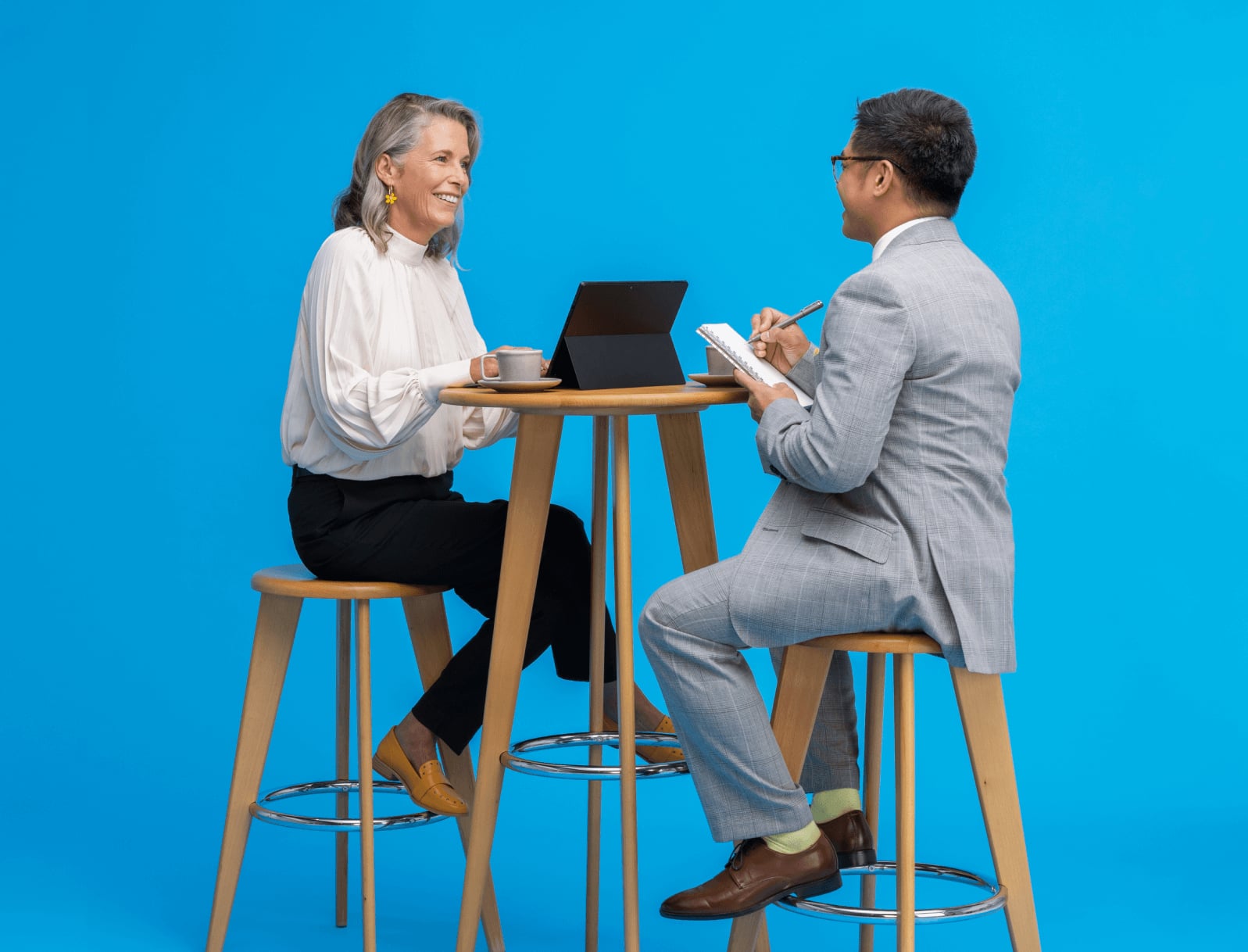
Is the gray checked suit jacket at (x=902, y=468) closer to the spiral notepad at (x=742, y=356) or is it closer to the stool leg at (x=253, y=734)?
the spiral notepad at (x=742, y=356)

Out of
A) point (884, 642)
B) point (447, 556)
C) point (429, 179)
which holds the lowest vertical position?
point (884, 642)

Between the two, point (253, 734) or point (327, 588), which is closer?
point (327, 588)

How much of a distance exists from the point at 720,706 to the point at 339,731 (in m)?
1.34

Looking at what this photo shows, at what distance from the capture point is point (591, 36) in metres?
5.00

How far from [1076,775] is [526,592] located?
85.7 inches

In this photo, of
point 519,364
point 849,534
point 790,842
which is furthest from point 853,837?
point 519,364

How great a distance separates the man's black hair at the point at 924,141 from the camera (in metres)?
2.75

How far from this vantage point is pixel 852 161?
2824 millimetres

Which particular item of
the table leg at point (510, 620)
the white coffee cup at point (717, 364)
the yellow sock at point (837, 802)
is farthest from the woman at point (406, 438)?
the white coffee cup at point (717, 364)

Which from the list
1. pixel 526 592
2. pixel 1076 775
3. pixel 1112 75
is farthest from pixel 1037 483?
pixel 526 592

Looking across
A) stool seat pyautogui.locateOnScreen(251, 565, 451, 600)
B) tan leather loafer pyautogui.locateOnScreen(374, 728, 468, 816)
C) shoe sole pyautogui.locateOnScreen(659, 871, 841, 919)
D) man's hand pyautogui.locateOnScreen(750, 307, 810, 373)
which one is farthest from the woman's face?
shoe sole pyautogui.locateOnScreen(659, 871, 841, 919)

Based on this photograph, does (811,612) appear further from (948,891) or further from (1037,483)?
(1037,483)

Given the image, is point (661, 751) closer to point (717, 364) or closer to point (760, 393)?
point (717, 364)

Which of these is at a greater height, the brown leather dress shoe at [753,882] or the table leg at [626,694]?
the table leg at [626,694]
